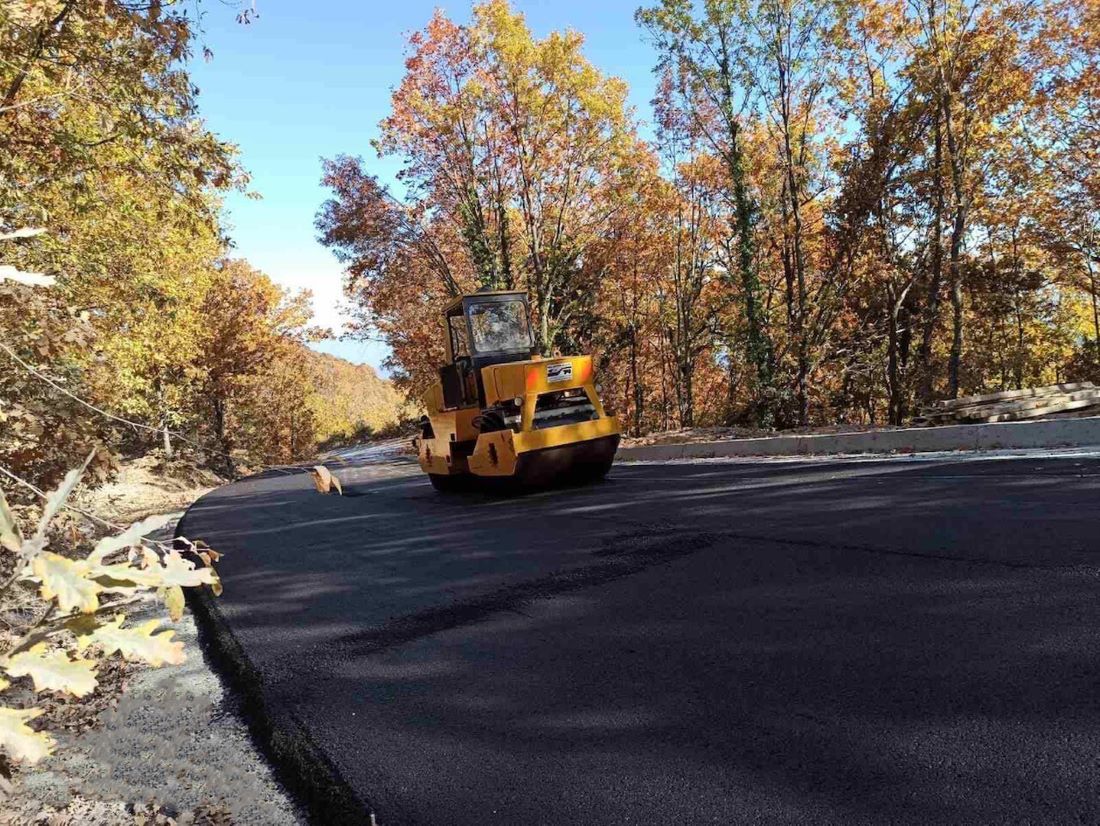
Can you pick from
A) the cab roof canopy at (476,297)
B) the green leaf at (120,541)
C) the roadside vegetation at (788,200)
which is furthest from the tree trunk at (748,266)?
the green leaf at (120,541)

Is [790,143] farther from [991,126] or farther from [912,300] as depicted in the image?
[912,300]

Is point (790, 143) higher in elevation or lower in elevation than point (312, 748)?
higher

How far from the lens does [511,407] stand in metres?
9.71

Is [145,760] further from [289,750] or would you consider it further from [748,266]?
[748,266]

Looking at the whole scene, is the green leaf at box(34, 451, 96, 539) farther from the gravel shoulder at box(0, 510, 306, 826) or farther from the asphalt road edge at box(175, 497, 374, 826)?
the gravel shoulder at box(0, 510, 306, 826)

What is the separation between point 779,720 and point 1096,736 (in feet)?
3.50

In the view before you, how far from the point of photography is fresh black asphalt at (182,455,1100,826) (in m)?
2.38

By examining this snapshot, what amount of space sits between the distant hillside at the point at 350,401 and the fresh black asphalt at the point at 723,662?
3235cm

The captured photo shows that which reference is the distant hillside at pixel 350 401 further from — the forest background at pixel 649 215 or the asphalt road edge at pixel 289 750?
the asphalt road edge at pixel 289 750

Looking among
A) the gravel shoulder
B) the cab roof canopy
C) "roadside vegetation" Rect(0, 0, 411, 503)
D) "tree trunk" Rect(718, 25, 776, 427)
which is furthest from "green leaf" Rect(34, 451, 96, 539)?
"tree trunk" Rect(718, 25, 776, 427)

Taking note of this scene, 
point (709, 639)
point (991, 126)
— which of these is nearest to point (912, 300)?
point (991, 126)

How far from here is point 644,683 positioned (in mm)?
3270

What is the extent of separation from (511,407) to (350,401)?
8623 cm

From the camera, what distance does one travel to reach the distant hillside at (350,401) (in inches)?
2152
